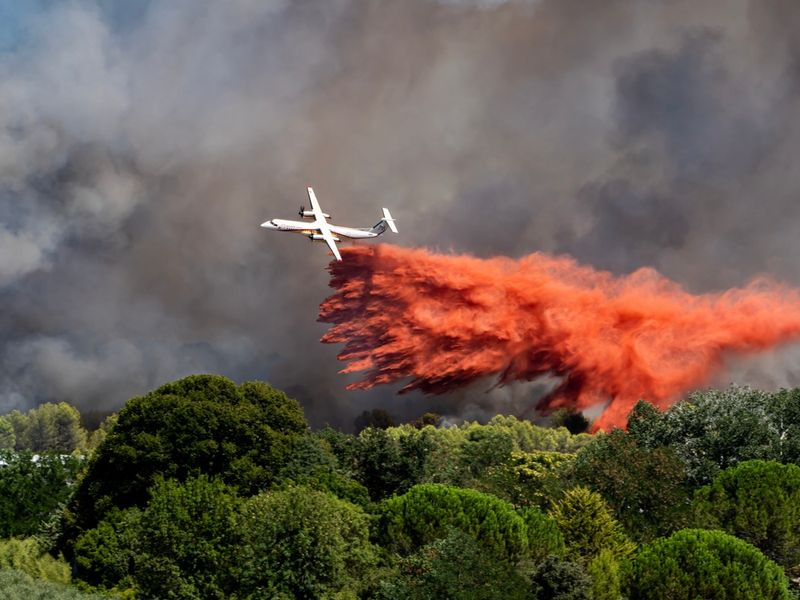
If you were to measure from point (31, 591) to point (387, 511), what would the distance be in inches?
738

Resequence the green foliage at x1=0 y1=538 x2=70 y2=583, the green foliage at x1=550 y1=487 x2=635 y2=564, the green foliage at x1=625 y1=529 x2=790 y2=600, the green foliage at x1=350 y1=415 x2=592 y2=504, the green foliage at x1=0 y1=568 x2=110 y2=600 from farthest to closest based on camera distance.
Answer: the green foliage at x1=350 y1=415 x2=592 y2=504 < the green foliage at x1=0 y1=538 x2=70 y2=583 < the green foliage at x1=550 y1=487 x2=635 y2=564 < the green foliage at x1=625 y1=529 x2=790 y2=600 < the green foliage at x1=0 y1=568 x2=110 y2=600

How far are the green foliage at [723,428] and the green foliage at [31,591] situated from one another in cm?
4038

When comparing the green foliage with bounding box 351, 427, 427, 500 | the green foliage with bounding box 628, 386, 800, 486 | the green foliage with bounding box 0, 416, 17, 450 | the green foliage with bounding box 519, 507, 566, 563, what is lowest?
the green foliage with bounding box 519, 507, 566, 563

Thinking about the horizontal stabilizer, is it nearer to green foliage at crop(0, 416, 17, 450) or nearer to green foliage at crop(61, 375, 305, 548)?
green foliage at crop(61, 375, 305, 548)

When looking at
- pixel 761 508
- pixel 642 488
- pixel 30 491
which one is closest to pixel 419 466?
pixel 642 488

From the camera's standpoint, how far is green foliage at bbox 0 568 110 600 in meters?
45.9

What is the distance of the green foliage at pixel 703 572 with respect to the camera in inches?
1858

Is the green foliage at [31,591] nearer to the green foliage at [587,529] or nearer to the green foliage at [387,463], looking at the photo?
the green foliage at [587,529]

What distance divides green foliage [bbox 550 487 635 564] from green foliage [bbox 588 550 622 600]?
3.27m

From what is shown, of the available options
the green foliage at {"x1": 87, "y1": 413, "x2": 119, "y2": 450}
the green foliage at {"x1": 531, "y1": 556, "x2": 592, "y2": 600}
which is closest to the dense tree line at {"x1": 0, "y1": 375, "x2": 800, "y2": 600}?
the green foliage at {"x1": 531, "y1": 556, "x2": 592, "y2": 600}

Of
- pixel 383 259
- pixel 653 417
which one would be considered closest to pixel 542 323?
pixel 383 259

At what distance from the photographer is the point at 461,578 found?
143 feet

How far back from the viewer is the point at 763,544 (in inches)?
2279

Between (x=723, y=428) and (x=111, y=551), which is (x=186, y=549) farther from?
(x=723, y=428)
